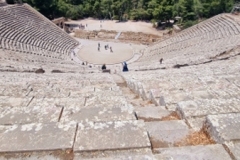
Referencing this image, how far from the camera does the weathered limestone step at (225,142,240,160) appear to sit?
1.91 metres

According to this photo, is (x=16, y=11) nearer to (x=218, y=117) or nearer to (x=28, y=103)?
(x=28, y=103)

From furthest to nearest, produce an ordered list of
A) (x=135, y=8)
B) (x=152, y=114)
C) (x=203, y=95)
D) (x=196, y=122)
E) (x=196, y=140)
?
(x=135, y=8) < (x=203, y=95) < (x=152, y=114) < (x=196, y=122) < (x=196, y=140)

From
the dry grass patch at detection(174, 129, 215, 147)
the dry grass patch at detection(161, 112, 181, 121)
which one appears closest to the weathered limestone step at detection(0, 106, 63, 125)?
the dry grass patch at detection(161, 112, 181, 121)

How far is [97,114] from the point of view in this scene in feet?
9.85

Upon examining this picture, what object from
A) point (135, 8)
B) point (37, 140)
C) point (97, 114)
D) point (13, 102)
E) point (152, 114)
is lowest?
point (13, 102)

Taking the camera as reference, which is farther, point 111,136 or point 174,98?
point 174,98

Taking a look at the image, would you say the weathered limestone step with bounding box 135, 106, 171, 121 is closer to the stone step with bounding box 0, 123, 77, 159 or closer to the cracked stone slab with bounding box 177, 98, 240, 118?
the cracked stone slab with bounding box 177, 98, 240, 118

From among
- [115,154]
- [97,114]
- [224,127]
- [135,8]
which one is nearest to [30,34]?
[97,114]

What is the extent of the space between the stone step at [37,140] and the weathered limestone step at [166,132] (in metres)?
0.86

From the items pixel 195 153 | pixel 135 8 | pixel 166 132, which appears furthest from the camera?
pixel 135 8

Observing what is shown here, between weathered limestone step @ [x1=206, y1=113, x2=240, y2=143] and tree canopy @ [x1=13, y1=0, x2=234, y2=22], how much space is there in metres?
35.9

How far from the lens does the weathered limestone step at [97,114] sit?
9.45ft

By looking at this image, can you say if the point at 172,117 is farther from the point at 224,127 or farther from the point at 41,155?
the point at 41,155

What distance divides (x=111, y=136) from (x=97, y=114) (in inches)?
30.5
